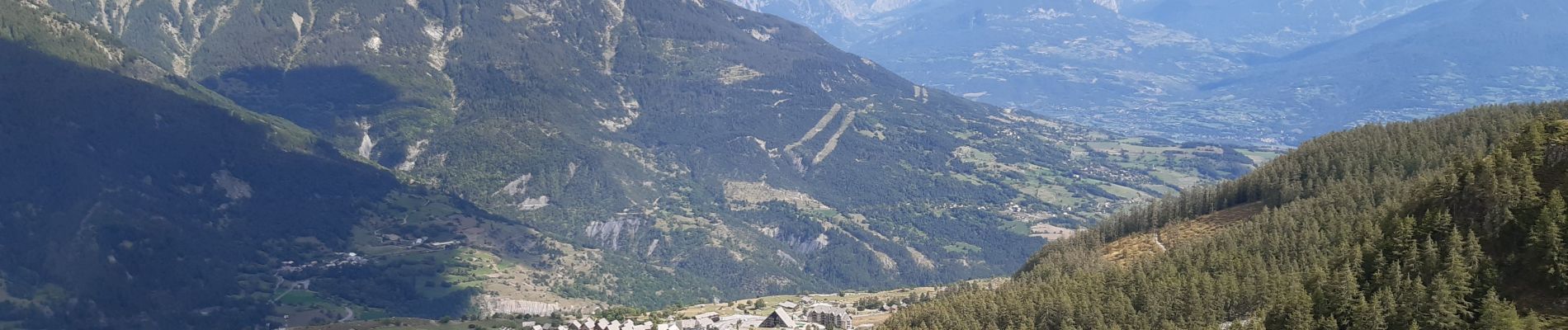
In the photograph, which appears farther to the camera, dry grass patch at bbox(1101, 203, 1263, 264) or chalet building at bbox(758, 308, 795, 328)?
chalet building at bbox(758, 308, 795, 328)

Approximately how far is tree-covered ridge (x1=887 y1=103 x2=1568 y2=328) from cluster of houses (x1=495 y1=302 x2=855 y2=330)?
63.0 feet

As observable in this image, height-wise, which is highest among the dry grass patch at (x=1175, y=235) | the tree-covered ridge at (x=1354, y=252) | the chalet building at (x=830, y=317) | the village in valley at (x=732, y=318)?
the tree-covered ridge at (x=1354, y=252)

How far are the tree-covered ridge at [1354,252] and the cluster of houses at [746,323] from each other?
756 inches

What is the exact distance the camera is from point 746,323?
149 meters

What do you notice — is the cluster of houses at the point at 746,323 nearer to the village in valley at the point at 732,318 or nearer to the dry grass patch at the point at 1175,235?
the village in valley at the point at 732,318

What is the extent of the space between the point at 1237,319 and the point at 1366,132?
72.1 meters

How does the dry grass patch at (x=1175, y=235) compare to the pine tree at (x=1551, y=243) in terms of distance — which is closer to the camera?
the pine tree at (x=1551, y=243)

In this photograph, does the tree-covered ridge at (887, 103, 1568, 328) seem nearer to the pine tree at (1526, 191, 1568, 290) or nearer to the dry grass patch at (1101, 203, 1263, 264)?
the pine tree at (1526, 191, 1568, 290)

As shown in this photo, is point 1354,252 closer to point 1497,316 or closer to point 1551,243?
point 1551,243

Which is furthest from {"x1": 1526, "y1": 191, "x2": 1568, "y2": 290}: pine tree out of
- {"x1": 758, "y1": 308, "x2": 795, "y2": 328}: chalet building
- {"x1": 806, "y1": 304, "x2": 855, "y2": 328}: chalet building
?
{"x1": 758, "y1": 308, "x2": 795, "y2": 328}: chalet building

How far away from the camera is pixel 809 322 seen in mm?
144750

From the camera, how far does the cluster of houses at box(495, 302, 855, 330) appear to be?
14225cm

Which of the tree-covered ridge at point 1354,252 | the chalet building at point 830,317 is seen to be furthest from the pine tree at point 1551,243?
the chalet building at point 830,317

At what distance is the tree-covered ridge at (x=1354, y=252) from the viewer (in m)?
66.3
